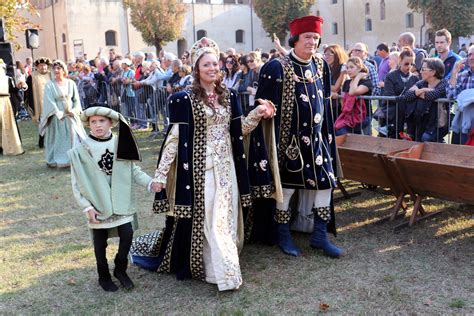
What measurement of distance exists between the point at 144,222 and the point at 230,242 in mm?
2101

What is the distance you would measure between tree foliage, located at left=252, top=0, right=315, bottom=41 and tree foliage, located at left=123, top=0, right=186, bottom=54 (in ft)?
24.0

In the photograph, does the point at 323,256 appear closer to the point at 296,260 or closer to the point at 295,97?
the point at 296,260

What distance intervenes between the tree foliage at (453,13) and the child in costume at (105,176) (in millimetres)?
34955

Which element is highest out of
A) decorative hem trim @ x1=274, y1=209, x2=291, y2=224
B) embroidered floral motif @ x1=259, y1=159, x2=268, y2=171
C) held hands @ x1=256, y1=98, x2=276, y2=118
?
held hands @ x1=256, y1=98, x2=276, y2=118

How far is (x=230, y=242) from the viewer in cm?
438

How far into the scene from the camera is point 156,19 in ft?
135

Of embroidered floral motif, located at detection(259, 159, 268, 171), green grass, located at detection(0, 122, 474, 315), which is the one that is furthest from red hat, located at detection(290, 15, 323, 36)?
green grass, located at detection(0, 122, 474, 315)

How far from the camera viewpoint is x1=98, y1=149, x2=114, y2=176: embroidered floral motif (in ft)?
13.8

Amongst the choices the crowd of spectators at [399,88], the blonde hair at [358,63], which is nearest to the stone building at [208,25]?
the crowd of spectators at [399,88]

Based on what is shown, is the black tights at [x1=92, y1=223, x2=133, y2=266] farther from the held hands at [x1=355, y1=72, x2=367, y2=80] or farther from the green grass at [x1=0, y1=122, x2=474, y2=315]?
the held hands at [x1=355, y1=72, x2=367, y2=80]

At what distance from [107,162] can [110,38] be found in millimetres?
42514

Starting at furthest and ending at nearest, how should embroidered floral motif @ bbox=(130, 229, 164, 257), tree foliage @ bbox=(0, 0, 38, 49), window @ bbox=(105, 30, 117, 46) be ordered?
window @ bbox=(105, 30, 117, 46) < tree foliage @ bbox=(0, 0, 38, 49) < embroidered floral motif @ bbox=(130, 229, 164, 257)

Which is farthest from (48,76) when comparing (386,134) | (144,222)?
(386,134)

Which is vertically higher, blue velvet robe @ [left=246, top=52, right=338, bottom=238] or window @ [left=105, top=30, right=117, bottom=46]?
window @ [left=105, top=30, right=117, bottom=46]
